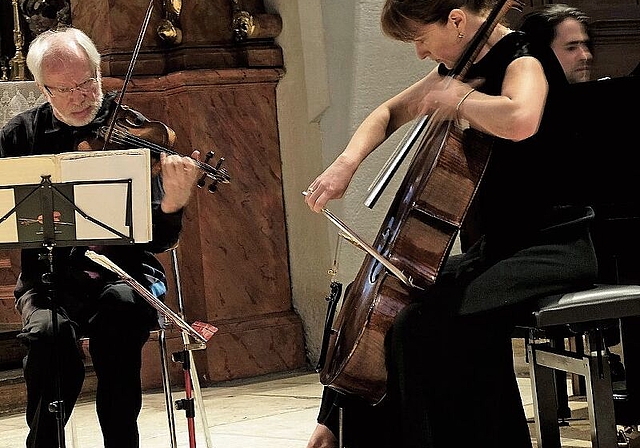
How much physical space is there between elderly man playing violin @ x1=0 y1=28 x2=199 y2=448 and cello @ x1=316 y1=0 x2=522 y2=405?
0.69m

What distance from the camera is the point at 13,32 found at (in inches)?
242

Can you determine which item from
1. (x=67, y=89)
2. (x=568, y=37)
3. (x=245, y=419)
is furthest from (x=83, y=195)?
(x=568, y=37)

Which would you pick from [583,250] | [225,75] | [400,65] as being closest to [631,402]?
[583,250]

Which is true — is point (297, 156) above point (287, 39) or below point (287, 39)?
below

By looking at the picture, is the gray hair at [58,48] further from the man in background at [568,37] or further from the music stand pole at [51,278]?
the man in background at [568,37]

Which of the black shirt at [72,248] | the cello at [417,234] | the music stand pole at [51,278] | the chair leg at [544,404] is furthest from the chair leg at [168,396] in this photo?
the chair leg at [544,404]

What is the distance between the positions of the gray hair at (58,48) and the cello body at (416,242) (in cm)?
121

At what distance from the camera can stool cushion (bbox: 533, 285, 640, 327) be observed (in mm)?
2633

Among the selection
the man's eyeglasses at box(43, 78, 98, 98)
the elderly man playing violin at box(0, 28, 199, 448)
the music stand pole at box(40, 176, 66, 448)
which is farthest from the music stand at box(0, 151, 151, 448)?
the man's eyeglasses at box(43, 78, 98, 98)

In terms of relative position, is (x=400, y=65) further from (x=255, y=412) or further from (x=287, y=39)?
(x=255, y=412)

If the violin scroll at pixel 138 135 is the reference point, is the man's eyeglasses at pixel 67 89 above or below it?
above

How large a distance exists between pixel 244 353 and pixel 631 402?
7.44 ft

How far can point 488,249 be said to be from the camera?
2850 millimetres

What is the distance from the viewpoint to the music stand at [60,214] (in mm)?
2889
